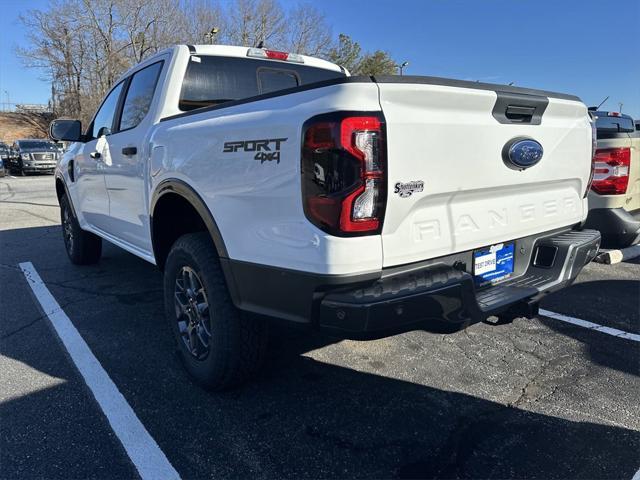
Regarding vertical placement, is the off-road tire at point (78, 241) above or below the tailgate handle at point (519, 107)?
below

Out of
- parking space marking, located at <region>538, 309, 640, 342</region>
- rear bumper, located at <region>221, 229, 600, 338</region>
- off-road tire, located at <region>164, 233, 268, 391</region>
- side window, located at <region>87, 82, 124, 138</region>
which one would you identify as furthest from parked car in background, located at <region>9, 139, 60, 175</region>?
rear bumper, located at <region>221, 229, 600, 338</region>

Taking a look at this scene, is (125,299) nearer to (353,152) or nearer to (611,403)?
(353,152)

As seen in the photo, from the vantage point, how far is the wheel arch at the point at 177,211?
2.52 m

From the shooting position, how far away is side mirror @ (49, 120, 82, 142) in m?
4.97

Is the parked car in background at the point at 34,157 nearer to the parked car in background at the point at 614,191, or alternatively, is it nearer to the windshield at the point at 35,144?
the windshield at the point at 35,144

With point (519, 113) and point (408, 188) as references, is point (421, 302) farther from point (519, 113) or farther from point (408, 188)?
point (519, 113)

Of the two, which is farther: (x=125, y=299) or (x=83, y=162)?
(x=83, y=162)

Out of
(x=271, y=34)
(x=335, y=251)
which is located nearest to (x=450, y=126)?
(x=335, y=251)

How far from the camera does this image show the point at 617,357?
3.26 meters

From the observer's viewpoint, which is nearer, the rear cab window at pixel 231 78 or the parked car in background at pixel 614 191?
the rear cab window at pixel 231 78

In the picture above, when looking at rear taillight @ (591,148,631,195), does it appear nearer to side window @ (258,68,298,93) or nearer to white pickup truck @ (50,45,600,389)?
white pickup truck @ (50,45,600,389)

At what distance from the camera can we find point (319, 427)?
253cm

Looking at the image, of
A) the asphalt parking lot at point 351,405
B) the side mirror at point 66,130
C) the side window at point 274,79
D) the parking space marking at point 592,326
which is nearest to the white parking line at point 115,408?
the asphalt parking lot at point 351,405

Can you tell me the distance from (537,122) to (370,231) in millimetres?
1258
